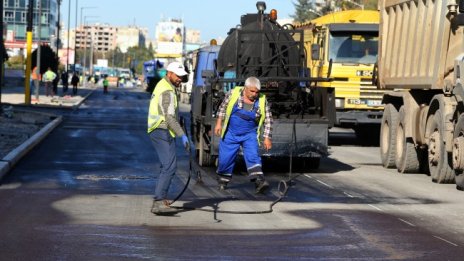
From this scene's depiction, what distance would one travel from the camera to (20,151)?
759 inches

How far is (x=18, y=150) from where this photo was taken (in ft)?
63.4

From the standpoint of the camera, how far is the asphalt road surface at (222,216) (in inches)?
363

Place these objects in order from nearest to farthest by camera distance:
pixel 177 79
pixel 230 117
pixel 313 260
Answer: pixel 313 260 < pixel 177 79 < pixel 230 117

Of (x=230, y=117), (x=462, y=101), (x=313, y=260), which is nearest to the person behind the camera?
(x=313, y=260)

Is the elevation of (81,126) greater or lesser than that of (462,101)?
lesser

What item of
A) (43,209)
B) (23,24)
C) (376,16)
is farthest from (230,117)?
(23,24)

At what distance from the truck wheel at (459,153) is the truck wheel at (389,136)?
12.6ft

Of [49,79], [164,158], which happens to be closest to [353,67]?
[164,158]

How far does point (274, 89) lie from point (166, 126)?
6.79m

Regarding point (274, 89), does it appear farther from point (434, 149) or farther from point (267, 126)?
point (267, 126)

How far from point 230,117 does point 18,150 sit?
6761mm

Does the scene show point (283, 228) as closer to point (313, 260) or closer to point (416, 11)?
point (313, 260)

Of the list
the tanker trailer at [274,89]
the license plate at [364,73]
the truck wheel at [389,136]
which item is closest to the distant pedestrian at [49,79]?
the license plate at [364,73]

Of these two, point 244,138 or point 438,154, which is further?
point 438,154
